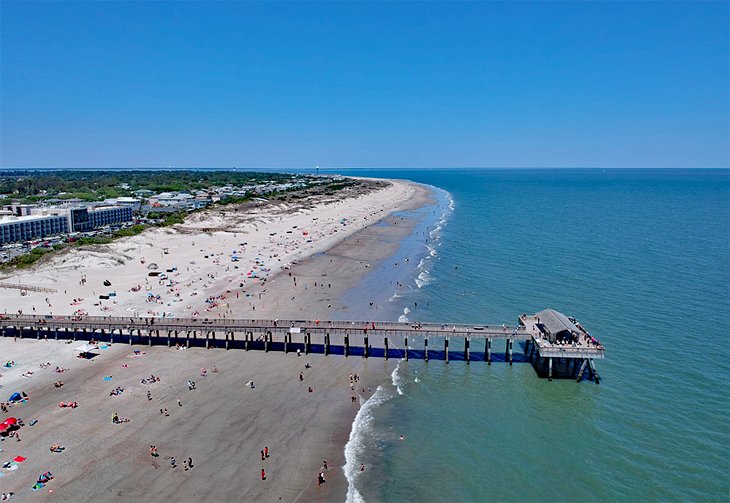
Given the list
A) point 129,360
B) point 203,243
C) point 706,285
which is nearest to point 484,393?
point 129,360

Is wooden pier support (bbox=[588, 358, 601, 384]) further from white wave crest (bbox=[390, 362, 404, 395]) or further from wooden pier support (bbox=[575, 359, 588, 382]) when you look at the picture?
white wave crest (bbox=[390, 362, 404, 395])

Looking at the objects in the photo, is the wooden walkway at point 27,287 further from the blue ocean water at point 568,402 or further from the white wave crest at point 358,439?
the white wave crest at point 358,439

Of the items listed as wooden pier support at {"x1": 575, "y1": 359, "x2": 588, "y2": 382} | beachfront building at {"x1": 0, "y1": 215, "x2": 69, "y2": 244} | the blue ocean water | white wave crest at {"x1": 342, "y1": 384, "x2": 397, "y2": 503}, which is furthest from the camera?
beachfront building at {"x1": 0, "y1": 215, "x2": 69, "y2": 244}

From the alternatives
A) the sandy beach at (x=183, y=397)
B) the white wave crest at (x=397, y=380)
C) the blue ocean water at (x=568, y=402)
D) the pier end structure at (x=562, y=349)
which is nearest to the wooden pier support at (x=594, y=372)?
the pier end structure at (x=562, y=349)

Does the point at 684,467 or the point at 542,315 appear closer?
the point at 684,467

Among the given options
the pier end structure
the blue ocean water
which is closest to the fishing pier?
the pier end structure

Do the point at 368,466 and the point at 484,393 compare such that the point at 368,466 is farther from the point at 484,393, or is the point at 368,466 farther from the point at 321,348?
the point at 321,348
